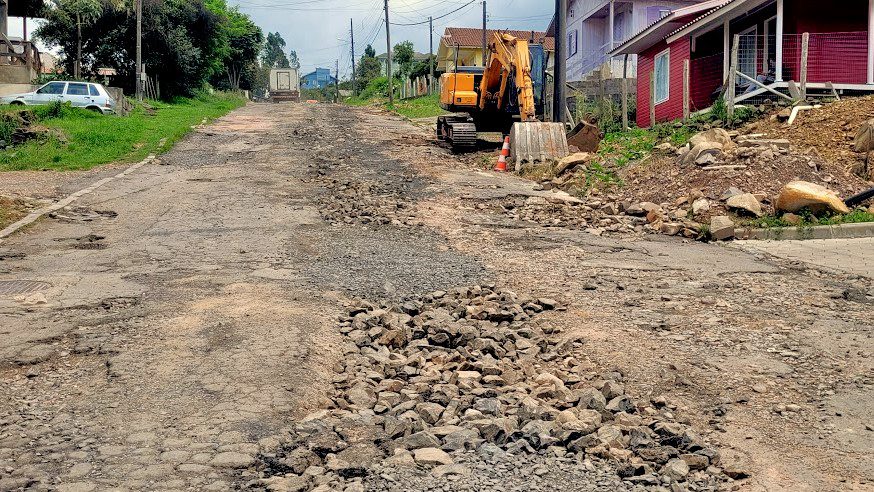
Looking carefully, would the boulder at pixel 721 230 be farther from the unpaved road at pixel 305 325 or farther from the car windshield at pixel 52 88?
the car windshield at pixel 52 88

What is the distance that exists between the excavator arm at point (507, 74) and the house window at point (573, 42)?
19.6 meters

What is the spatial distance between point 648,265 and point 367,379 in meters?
4.91

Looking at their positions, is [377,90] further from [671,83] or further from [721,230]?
[721,230]

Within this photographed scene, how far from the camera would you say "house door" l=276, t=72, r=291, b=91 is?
67188 mm

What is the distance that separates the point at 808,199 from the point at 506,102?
1001 centimetres

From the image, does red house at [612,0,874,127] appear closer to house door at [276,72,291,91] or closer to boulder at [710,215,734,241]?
boulder at [710,215,734,241]

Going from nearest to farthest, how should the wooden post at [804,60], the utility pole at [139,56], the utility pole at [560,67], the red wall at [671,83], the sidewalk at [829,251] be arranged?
the sidewalk at [829,251] < the wooden post at [804,60] < the utility pole at [560,67] < the red wall at [671,83] < the utility pole at [139,56]

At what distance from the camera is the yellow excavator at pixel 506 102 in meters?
18.6

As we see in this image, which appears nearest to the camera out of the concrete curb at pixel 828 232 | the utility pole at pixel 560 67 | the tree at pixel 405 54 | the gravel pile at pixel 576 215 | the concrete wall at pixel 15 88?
the concrete curb at pixel 828 232

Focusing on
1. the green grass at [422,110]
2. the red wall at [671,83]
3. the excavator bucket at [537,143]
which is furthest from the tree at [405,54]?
the excavator bucket at [537,143]

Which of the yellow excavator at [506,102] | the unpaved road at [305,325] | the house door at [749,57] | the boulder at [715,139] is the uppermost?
the house door at [749,57]

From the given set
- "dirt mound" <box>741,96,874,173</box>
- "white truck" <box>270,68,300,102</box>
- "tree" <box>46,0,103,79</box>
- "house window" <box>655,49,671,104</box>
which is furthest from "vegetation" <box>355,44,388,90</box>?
"dirt mound" <box>741,96,874,173</box>

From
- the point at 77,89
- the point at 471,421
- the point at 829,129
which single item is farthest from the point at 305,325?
the point at 77,89

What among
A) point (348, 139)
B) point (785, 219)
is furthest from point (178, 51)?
point (785, 219)
